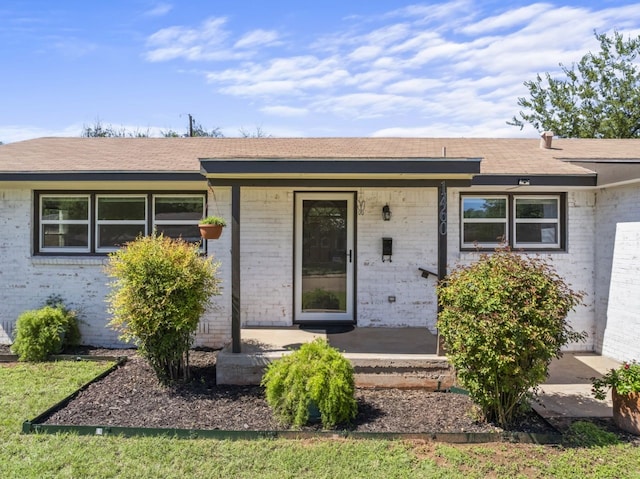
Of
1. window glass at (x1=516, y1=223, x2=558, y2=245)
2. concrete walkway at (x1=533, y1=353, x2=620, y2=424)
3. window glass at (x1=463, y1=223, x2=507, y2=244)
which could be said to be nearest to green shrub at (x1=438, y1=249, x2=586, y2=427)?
concrete walkway at (x1=533, y1=353, x2=620, y2=424)

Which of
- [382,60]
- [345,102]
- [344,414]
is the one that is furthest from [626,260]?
[345,102]

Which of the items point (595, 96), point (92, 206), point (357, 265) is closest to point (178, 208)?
Result: point (92, 206)

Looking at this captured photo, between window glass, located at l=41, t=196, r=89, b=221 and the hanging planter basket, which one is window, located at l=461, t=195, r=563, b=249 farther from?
window glass, located at l=41, t=196, r=89, b=221

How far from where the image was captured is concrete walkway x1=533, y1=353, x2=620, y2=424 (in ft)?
16.0

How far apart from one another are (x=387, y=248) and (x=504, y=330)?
11.3 ft

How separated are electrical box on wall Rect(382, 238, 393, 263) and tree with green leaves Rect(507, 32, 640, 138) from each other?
2009 centimetres

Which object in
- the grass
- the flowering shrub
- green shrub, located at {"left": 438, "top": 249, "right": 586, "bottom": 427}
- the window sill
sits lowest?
the grass

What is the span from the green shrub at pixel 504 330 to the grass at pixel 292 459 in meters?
0.56

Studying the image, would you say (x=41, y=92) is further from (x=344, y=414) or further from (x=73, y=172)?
(x=344, y=414)

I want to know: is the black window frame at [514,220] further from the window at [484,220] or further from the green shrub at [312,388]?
the green shrub at [312,388]

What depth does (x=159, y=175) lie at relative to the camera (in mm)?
6578

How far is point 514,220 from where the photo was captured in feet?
24.8

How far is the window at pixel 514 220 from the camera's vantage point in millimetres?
7535

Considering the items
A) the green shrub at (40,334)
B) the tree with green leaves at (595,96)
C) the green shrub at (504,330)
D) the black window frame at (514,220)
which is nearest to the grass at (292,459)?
the green shrub at (504,330)
